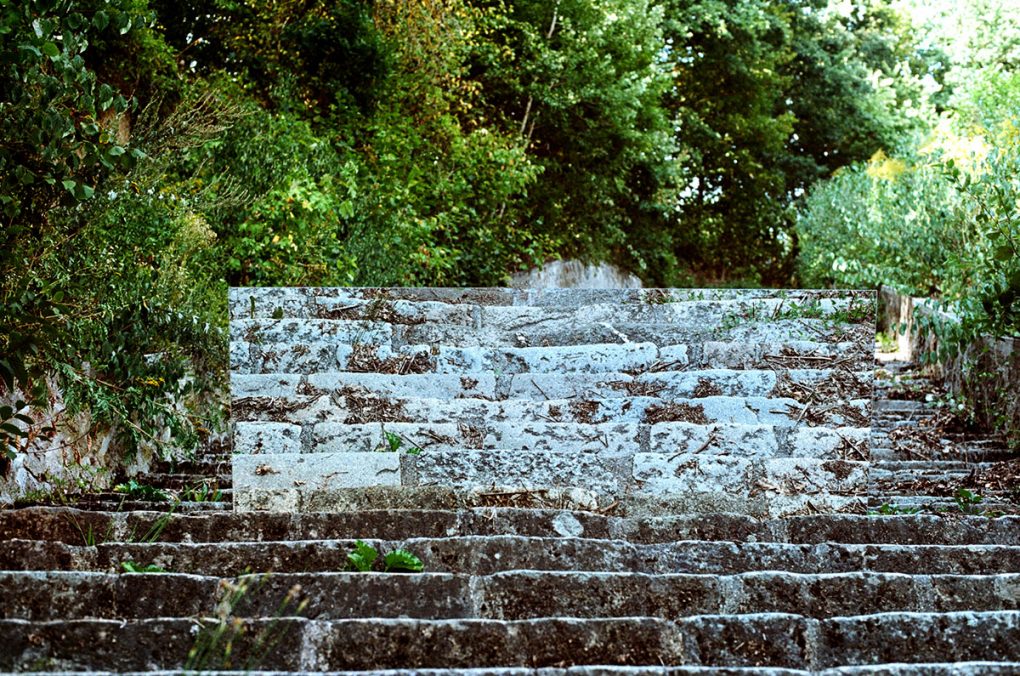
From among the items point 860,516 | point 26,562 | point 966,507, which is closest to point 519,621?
point 26,562

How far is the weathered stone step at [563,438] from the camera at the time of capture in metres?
4.87

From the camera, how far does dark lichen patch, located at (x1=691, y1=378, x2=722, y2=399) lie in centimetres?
539

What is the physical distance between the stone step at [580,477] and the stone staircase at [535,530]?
1cm

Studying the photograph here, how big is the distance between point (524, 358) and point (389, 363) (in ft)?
2.27

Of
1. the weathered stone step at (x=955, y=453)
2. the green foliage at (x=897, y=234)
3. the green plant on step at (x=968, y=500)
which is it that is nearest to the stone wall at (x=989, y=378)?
the weathered stone step at (x=955, y=453)

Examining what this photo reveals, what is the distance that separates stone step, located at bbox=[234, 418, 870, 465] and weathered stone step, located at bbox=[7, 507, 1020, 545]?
66 cm

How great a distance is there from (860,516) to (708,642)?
5.33ft

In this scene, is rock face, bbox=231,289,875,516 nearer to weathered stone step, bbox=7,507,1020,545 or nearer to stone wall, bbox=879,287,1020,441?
weathered stone step, bbox=7,507,1020,545

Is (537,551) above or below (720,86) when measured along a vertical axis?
below

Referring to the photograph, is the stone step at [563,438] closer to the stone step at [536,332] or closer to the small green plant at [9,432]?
the stone step at [536,332]

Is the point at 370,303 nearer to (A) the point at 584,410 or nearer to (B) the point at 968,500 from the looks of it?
(A) the point at 584,410

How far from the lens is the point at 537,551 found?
364 centimetres

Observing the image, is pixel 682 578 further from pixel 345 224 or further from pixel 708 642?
pixel 345 224

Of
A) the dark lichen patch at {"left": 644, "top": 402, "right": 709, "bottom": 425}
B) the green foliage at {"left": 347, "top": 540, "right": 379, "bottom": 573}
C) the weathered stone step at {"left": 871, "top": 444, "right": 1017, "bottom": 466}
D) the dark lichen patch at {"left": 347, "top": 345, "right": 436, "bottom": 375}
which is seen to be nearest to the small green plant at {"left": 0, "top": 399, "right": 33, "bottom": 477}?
the dark lichen patch at {"left": 347, "top": 345, "right": 436, "bottom": 375}
